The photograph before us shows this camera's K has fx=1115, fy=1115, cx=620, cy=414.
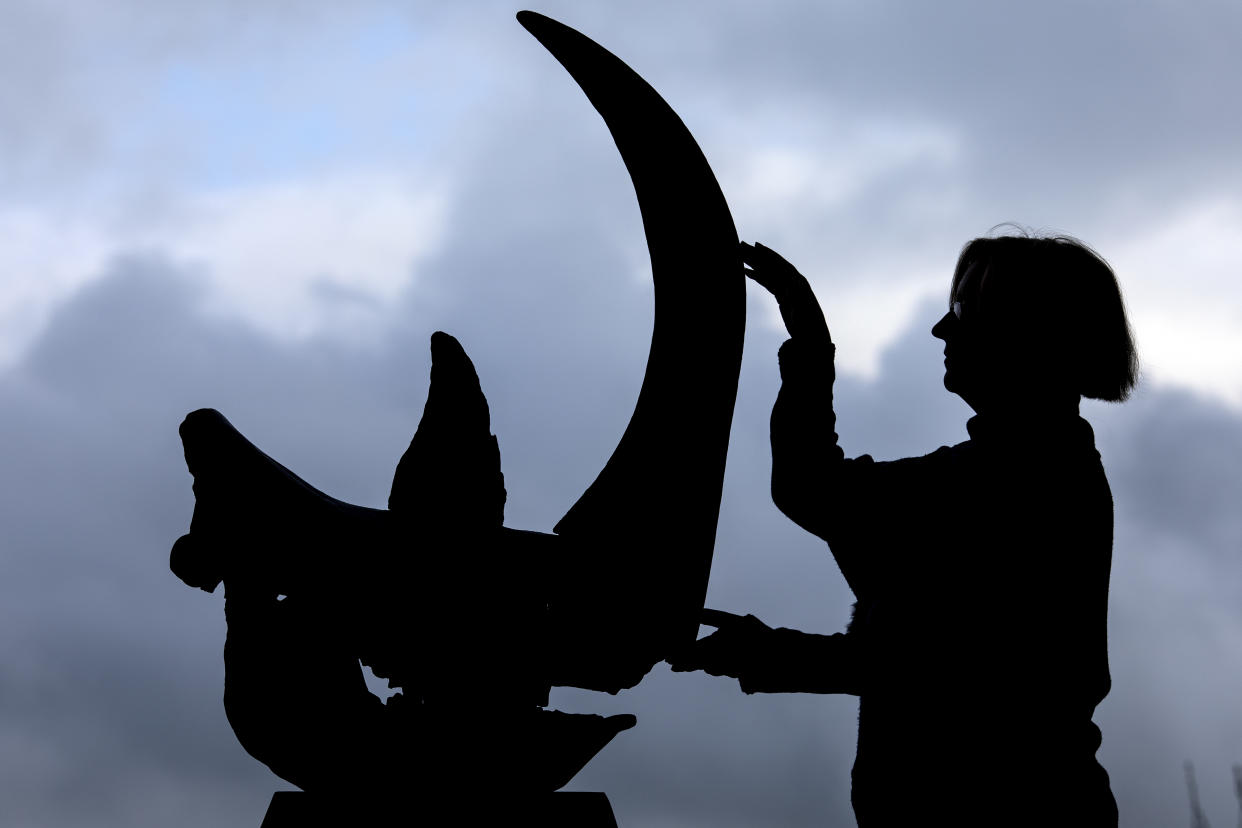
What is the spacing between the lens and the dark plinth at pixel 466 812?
2.43m

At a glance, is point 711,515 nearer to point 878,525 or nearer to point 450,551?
point 878,525

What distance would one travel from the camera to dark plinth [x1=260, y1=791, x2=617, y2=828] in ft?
7.98

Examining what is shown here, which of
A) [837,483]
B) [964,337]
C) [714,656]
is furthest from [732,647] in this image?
[964,337]

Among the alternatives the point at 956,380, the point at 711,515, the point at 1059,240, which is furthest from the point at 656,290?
the point at 1059,240

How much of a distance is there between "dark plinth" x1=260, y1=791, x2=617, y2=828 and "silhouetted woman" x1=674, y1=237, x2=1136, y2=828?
Result: 404 mm

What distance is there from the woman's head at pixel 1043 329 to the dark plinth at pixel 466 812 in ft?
4.19

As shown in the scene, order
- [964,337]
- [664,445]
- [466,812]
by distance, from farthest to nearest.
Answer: [664,445], [964,337], [466,812]

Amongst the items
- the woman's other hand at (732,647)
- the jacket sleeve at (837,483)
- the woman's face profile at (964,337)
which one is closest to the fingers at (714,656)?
the woman's other hand at (732,647)

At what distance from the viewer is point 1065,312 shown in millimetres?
2488

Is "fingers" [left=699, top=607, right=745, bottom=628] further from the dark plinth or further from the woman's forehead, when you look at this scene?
the woman's forehead

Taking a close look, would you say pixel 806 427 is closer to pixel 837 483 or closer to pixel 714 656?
pixel 837 483

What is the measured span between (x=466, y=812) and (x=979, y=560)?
4.04ft

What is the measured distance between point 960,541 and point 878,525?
0.20 meters

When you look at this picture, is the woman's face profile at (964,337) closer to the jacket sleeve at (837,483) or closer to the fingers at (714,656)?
the jacket sleeve at (837,483)
